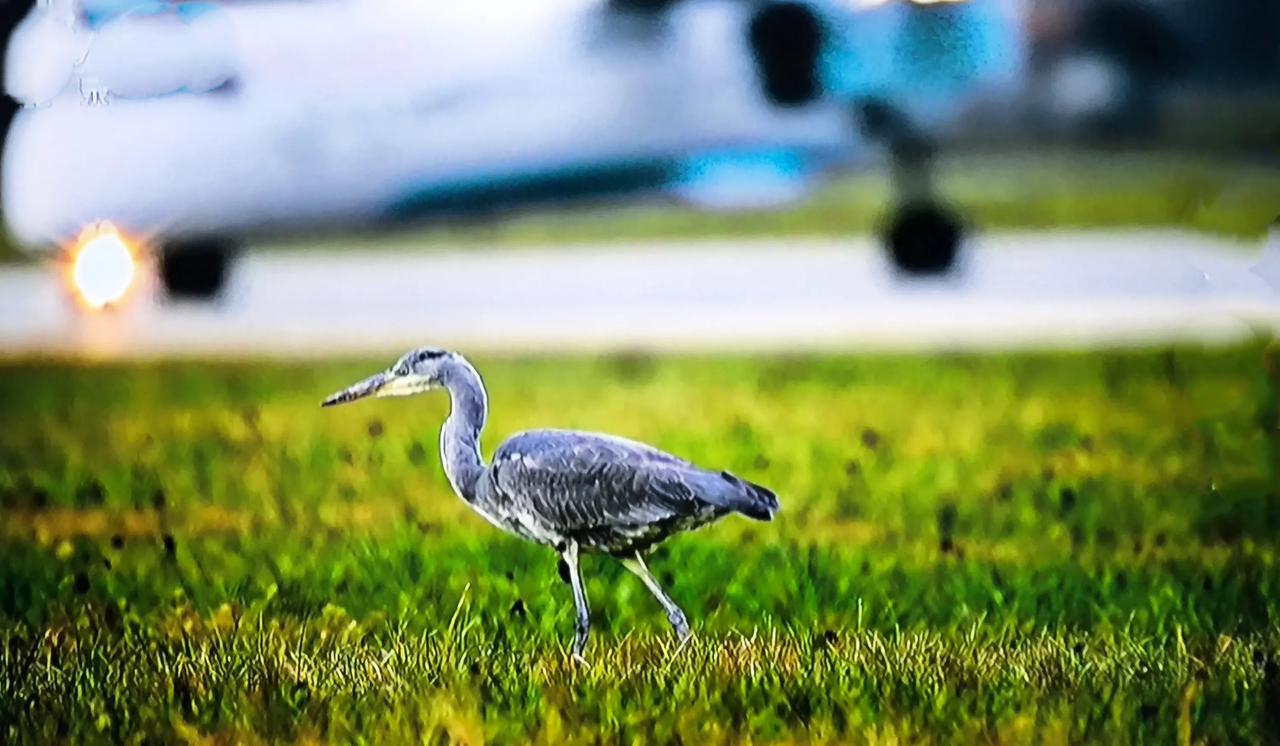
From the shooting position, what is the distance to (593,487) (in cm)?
228

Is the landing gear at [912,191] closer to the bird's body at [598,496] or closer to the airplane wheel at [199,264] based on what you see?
the bird's body at [598,496]

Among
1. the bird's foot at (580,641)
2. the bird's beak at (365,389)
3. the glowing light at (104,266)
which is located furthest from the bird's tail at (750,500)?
the glowing light at (104,266)

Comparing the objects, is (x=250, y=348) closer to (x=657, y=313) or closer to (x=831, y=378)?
(x=657, y=313)

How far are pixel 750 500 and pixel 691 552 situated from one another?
0.61 ft

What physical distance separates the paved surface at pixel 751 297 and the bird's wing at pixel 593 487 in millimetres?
261

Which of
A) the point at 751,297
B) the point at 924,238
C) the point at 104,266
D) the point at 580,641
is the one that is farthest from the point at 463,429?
the point at 924,238

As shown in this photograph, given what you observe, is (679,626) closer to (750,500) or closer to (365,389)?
(750,500)

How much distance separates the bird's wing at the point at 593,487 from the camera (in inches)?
89.7

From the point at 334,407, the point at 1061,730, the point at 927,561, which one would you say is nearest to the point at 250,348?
the point at 334,407

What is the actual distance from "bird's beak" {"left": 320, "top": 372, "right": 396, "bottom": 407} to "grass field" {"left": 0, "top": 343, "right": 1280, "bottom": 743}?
38 mm

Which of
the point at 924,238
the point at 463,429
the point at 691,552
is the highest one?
the point at 924,238

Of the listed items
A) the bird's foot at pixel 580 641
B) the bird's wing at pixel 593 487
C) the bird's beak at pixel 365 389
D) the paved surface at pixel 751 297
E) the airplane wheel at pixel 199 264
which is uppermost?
the airplane wheel at pixel 199 264

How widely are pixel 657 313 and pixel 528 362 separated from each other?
0.79ft

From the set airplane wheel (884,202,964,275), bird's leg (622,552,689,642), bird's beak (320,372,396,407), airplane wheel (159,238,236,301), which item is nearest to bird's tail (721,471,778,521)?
bird's leg (622,552,689,642)
